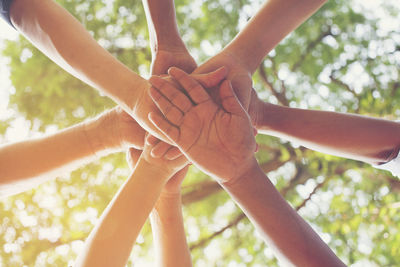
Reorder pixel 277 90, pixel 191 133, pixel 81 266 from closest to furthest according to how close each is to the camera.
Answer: pixel 81 266 → pixel 191 133 → pixel 277 90

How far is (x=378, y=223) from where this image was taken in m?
3.53

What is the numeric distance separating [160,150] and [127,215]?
0.41m

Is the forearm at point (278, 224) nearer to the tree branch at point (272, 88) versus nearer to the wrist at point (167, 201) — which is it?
the wrist at point (167, 201)

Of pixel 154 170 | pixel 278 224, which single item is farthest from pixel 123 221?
pixel 278 224

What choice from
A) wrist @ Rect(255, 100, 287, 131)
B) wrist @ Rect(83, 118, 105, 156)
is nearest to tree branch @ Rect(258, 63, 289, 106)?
wrist @ Rect(255, 100, 287, 131)

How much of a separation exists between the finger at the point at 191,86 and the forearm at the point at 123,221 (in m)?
0.48

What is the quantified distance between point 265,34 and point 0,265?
348 cm

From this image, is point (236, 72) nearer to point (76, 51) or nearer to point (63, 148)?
point (76, 51)

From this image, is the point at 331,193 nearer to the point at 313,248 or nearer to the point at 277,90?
the point at 277,90

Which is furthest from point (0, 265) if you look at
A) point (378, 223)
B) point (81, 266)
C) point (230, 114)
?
point (378, 223)

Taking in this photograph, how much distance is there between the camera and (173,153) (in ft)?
6.15

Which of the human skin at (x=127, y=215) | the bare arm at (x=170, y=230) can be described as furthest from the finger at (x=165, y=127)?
the bare arm at (x=170, y=230)

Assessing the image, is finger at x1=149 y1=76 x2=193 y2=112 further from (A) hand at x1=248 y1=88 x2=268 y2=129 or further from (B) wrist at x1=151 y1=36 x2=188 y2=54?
(A) hand at x1=248 y1=88 x2=268 y2=129

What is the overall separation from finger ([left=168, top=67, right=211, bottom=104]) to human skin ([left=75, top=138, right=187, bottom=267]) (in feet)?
1.33
